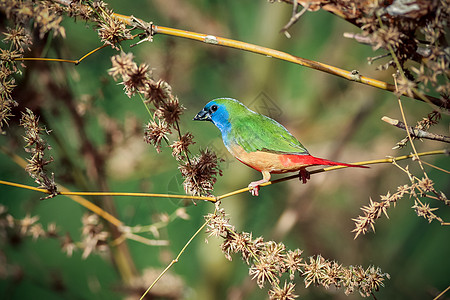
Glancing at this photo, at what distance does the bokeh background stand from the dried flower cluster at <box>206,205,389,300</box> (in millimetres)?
406

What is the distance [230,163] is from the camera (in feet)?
2.73

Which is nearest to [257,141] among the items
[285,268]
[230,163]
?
[285,268]

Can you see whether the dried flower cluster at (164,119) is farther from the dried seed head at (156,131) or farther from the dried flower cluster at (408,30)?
the dried flower cluster at (408,30)

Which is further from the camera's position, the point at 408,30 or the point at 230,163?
the point at 230,163

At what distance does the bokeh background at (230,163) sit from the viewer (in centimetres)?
83

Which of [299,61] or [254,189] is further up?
[299,61]

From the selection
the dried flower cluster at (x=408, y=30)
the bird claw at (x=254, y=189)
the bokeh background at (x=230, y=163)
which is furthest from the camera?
the bokeh background at (x=230, y=163)

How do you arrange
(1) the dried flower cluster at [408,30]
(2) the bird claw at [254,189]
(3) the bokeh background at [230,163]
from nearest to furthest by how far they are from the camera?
(1) the dried flower cluster at [408,30] < (2) the bird claw at [254,189] < (3) the bokeh background at [230,163]

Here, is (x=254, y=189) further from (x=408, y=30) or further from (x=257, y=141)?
(x=408, y=30)

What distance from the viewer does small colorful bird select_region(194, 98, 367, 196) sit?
1.29ft

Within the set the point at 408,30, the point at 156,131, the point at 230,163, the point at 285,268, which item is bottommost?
the point at 230,163

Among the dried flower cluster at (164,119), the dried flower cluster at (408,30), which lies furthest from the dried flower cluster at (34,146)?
the dried flower cluster at (408,30)

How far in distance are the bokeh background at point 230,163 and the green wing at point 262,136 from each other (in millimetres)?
349

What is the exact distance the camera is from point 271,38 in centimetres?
113
